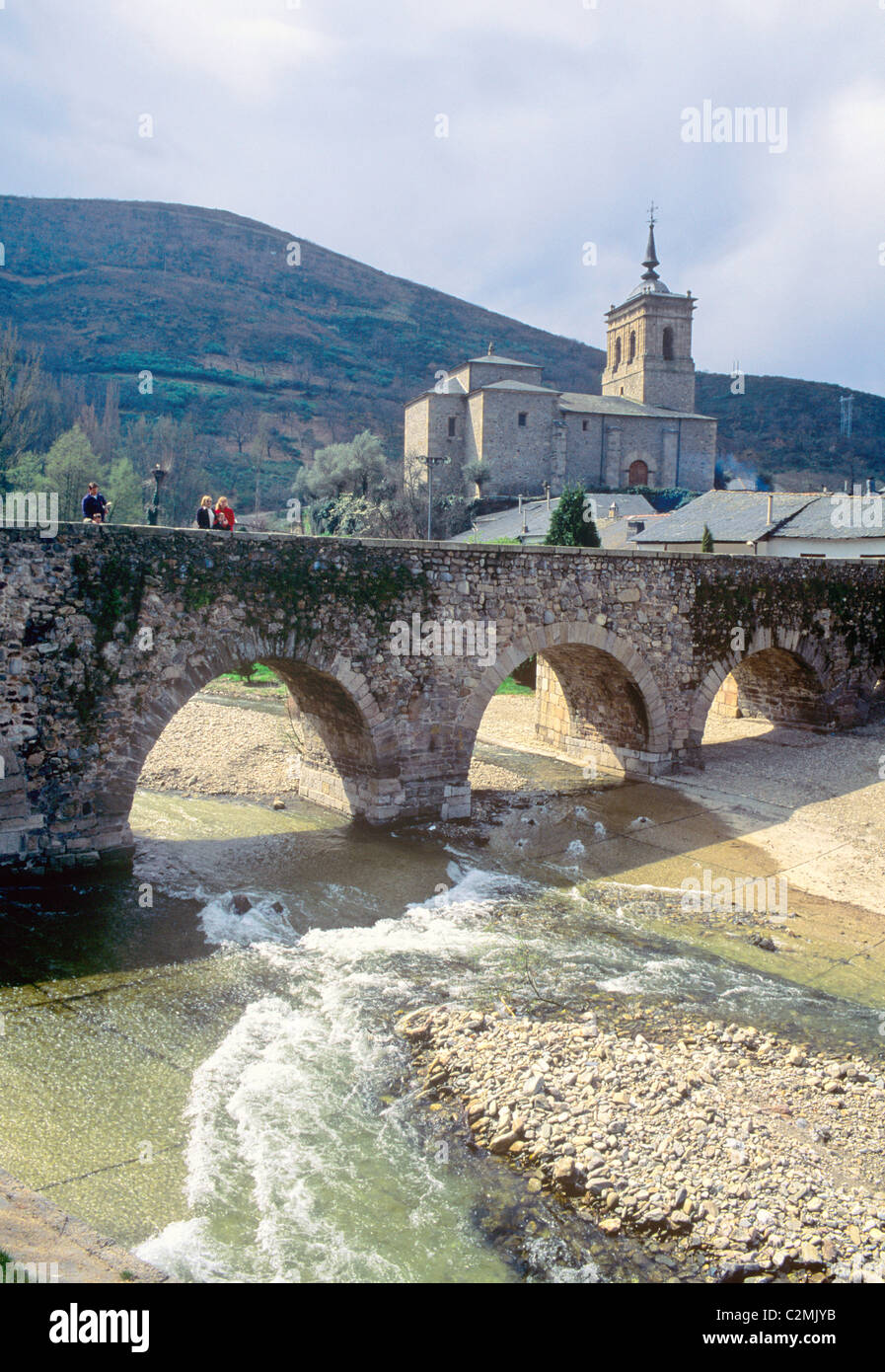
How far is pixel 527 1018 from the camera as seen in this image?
8.28 meters

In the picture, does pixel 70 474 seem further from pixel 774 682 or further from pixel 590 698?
pixel 774 682

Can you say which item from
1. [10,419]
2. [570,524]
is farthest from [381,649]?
[10,419]

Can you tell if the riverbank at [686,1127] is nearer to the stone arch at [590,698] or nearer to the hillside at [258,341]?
the stone arch at [590,698]

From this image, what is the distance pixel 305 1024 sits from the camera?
841 centimetres

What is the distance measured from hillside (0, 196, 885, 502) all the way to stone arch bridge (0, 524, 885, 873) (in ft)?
181

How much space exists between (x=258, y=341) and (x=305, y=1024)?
118 metres

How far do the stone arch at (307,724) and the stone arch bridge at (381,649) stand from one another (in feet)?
0.11

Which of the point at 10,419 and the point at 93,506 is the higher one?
the point at 10,419

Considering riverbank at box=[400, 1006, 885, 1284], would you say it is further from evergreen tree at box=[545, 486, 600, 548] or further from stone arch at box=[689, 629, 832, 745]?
evergreen tree at box=[545, 486, 600, 548]

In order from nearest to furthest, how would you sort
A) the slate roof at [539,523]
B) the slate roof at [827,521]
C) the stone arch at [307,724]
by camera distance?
1. the stone arch at [307,724]
2. the slate roof at [827,521]
3. the slate roof at [539,523]

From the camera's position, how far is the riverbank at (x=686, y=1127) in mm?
5508

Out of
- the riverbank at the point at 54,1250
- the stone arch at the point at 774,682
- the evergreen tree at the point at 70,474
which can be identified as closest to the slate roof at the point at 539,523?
the stone arch at the point at 774,682
